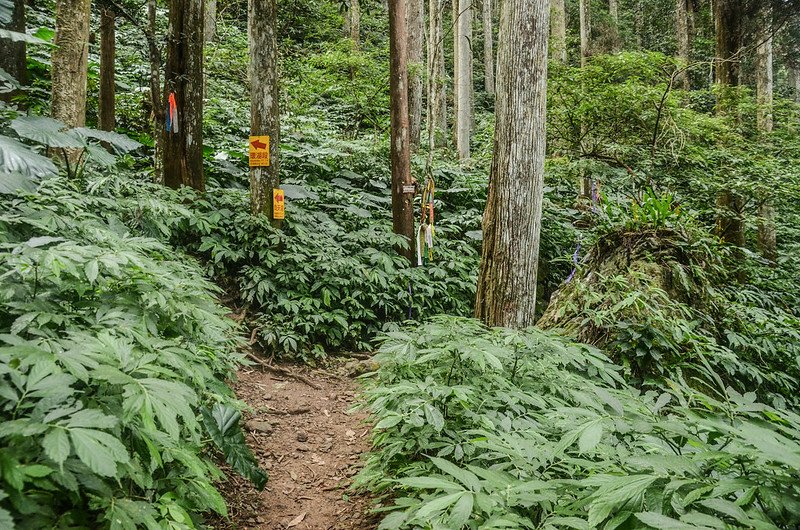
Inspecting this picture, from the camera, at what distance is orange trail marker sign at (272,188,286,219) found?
20.9 feet

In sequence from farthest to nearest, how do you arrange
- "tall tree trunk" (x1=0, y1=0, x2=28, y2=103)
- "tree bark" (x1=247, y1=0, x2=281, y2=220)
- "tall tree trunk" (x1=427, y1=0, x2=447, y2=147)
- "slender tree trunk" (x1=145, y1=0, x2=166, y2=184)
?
"tall tree trunk" (x1=427, y1=0, x2=447, y2=147) → "tree bark" (x1=247, y1=0, x2=281, y2=220) → "slender tree trunk" (x1=145, y1=0, x2=166, y2=184) → "tall tree trunk" (x1=0, y1=0, x2=28, y2=103)

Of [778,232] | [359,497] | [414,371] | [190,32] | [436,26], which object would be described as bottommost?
[359,497]

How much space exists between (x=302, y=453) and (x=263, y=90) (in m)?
4.59

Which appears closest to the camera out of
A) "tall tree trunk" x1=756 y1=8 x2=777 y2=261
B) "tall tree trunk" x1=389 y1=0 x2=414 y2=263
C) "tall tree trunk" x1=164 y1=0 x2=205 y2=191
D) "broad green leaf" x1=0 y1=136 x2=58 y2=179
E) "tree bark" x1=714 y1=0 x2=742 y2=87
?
"broad green leaf" x1=0 y1=136 x2=58 y2=179

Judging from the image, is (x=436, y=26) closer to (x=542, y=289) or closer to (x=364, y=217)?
(x=364, y=217)

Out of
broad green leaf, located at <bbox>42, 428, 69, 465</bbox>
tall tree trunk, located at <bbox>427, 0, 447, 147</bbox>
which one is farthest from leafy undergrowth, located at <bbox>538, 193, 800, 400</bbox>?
tall tree trunk, located at <bbox>427, 0, 447, 147</bbox>

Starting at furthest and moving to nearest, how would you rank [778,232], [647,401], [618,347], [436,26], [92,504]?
[778,232] → [436,26] → [618,347] → [647,401] → [92,504]

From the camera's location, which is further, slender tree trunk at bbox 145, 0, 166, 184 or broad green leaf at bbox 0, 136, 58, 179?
slender tree trunk at bbox 145, 0, 166, 184

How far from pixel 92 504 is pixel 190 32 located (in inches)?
237

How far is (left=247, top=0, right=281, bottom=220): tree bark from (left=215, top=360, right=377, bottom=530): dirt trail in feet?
8.12

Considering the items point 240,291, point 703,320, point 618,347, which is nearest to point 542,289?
point 703,320

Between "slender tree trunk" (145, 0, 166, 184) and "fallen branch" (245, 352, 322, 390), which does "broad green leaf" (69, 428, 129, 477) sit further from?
"slender tree trunk" (145, 0, 166, 184)

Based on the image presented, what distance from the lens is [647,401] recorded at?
231 centimetres

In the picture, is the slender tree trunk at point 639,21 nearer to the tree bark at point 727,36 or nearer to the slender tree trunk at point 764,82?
the slender tree trunk at point 764,82
